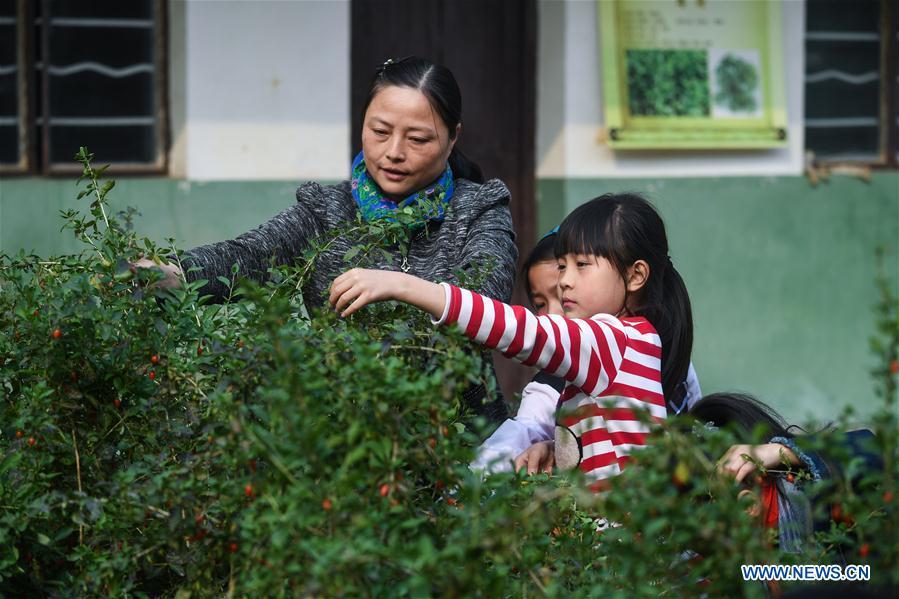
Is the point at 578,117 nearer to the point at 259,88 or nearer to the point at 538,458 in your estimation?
the point at 259,88

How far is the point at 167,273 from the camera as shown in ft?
7.57

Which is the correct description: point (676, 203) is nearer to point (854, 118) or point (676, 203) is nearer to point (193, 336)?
point (854, 118)

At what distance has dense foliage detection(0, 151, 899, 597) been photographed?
1.57 meters

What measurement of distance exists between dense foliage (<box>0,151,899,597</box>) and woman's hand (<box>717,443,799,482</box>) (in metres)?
0.12

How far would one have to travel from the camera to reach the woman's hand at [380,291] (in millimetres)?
2119

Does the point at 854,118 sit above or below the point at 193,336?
above

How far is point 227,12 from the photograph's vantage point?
212 inches

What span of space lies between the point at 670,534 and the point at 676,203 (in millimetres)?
4444

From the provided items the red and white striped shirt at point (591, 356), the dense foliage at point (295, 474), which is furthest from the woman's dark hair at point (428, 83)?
the red and white striped shirt at point (591, 356)

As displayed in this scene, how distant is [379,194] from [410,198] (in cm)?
8

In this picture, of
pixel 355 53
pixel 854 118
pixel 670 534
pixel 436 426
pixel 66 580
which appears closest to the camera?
pixel 670 534

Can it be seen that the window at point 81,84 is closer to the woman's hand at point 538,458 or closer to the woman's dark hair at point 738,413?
the woman's hand at point 538,458

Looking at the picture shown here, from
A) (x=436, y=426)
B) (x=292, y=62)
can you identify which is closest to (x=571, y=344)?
(x=436, y=426)

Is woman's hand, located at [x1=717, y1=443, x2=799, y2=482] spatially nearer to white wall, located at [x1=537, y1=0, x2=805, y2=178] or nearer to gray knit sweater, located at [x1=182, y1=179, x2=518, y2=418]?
gray knit sweater, located at [x1=182, y1=179, x2=518, y2=418]
